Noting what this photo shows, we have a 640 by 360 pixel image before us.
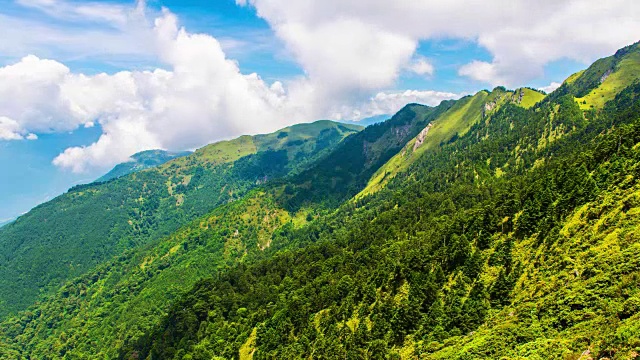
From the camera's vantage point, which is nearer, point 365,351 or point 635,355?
point 635,355

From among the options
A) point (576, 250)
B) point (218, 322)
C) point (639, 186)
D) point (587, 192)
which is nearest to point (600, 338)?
point (576, 250)

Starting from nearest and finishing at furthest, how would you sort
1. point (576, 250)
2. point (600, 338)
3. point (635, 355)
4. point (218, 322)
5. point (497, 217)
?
point (635, 355) < point (600, 338) < point (576, 250) < point (497, 217) < point (218, 322)

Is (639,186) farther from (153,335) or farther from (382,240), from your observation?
(153,335)

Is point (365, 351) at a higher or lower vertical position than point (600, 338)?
lower

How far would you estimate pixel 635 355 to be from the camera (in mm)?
29625

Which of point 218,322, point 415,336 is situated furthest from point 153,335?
point 415,336

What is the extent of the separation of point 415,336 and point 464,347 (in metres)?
22.9

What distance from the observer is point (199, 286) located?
18350cm

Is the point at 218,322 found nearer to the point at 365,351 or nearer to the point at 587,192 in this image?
the point at 365,351

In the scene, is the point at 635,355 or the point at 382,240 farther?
the point at 382,240

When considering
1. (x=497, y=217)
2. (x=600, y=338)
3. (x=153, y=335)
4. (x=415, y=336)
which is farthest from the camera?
(x=153, y=335)

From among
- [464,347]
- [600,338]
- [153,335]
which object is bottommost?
[153,335]

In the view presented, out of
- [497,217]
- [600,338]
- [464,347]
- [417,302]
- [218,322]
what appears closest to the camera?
[600,338]

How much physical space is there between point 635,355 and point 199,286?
18520cm
